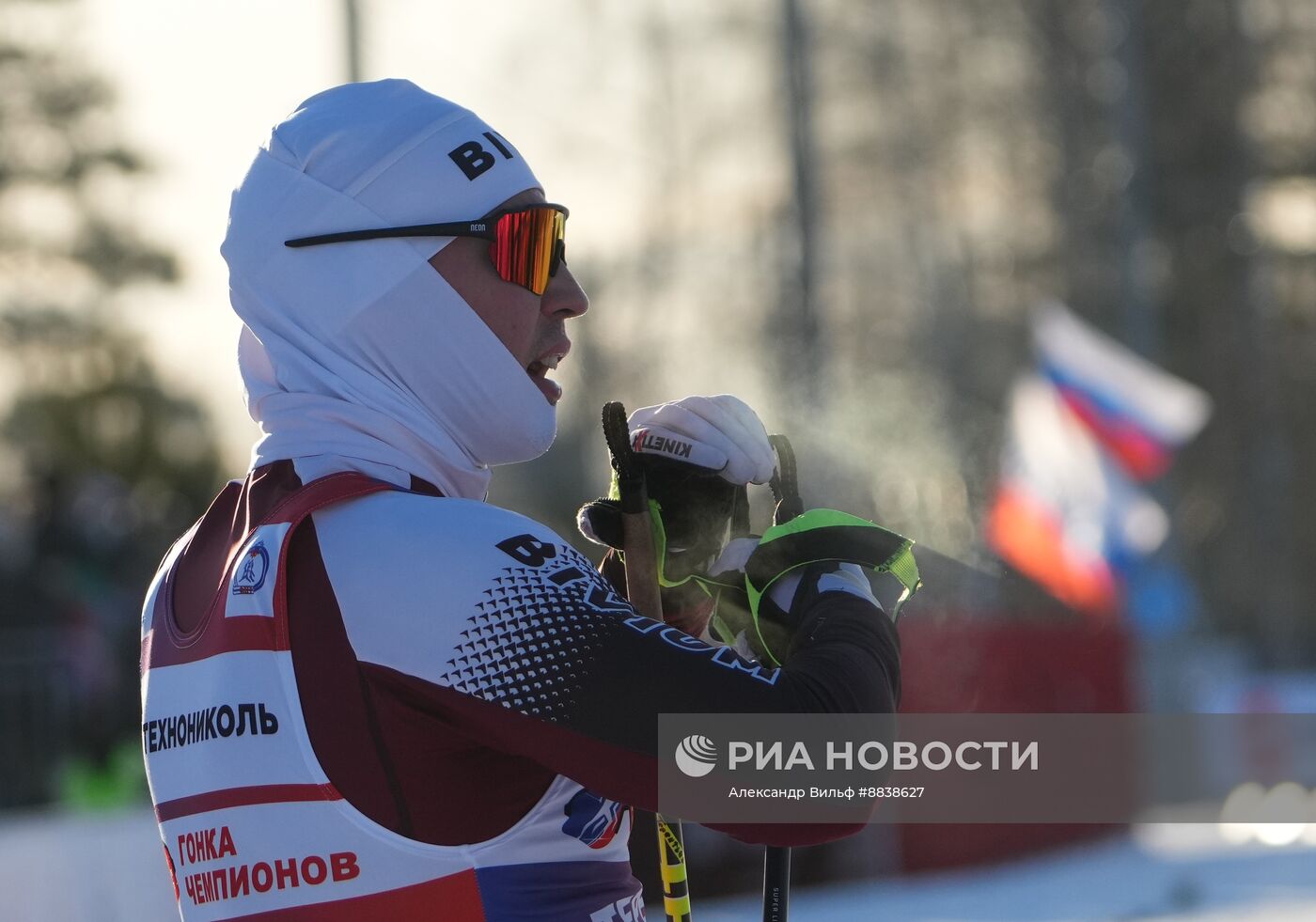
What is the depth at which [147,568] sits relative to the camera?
1016 cm

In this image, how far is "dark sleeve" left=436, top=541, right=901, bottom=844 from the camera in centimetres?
179

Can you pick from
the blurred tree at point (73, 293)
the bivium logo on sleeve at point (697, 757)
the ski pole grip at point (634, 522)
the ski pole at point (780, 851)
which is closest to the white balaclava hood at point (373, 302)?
the ski pole grip at point (634, 522)

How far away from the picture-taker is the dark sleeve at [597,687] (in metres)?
1.79

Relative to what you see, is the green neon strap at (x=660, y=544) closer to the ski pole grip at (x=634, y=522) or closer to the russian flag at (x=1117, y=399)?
the ski pole grip at (x=634, y=522)

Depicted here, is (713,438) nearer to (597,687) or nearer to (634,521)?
(634,521)

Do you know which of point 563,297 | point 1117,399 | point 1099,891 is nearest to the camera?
point 563,297

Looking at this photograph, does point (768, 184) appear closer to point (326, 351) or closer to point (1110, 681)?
point (1110, 681)

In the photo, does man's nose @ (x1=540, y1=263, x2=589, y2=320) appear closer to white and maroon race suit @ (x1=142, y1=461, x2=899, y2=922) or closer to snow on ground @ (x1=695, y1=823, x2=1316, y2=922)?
white and maroon race suit @ (x1=142, y1=461, x2=899, y2=922)

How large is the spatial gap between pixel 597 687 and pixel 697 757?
0.43 feet

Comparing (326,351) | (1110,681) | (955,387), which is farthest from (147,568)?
(955,387)

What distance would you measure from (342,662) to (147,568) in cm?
869

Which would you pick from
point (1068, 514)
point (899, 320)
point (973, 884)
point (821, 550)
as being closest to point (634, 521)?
point (821, 550)

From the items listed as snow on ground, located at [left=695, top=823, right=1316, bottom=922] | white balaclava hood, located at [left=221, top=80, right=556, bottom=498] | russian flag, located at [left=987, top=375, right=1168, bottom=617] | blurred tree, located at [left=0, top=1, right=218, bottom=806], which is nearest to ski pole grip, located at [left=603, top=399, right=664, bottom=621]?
white balaclava hood, located at [left=221, top=80, right=556, bottom=498]

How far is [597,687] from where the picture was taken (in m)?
1.80
